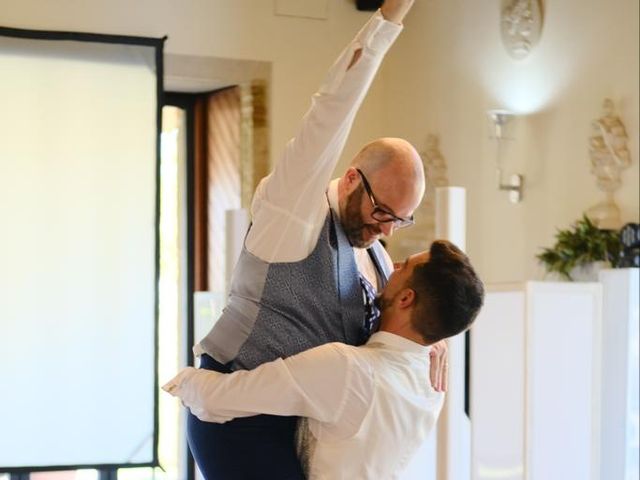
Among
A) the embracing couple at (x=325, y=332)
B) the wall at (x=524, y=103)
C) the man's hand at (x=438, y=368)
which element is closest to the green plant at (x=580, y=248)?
the wall at (x=524, y=103)

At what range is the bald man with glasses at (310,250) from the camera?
62.9 inches

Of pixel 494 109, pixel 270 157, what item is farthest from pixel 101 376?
pixel 494 109

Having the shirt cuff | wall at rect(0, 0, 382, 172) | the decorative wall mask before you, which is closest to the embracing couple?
the shirt cuff

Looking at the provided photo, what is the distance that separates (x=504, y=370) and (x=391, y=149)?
4.90ft

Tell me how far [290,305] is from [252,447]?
27 centimetres

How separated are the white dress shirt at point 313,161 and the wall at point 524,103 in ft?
9.51

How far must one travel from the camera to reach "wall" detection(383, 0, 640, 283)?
4477mm

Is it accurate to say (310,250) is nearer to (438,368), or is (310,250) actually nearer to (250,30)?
(438,368)

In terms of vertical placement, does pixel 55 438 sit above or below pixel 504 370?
below

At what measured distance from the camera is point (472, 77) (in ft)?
18.2

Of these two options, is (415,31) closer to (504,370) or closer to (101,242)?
(101,242)

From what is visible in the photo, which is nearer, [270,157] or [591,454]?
[591,454]

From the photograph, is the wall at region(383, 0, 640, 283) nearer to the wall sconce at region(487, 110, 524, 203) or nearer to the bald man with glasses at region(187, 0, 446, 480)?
the wall sconce at region(487, 110, 524, 203)

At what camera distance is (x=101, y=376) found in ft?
17.0
